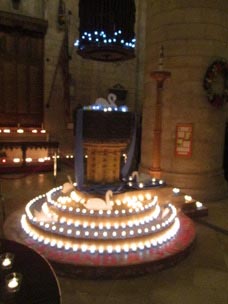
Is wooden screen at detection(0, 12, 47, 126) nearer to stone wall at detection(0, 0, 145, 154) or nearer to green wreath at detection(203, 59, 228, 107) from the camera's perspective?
stone wall at detection(0, 0, 145, 154)

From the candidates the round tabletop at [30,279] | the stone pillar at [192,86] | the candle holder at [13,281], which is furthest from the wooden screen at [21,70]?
the candle holder at [13,281]

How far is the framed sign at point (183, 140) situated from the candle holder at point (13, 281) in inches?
213

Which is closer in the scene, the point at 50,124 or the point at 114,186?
the point at 114,186

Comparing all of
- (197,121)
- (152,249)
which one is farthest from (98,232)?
(197,121)

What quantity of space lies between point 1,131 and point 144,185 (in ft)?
18.9

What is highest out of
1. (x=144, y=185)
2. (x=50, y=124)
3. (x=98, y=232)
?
(x=50, y=124)

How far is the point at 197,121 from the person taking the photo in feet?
21.4

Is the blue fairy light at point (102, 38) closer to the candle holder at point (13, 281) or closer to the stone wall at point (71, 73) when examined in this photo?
the candle holder at point (13, 281)

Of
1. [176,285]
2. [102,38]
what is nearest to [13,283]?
[176,285]

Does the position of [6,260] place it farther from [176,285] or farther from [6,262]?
[176,285]

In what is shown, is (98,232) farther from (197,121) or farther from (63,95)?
(63,95)

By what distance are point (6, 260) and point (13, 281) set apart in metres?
0.22

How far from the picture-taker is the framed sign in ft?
21.5

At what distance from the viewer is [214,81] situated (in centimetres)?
652
